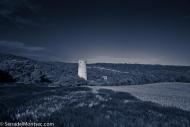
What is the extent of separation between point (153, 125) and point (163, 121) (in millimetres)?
819

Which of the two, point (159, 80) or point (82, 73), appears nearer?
point (82, 73)

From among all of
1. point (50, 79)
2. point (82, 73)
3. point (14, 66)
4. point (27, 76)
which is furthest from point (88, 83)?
point (14, 66)

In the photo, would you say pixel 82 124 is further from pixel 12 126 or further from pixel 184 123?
pixel 184 123

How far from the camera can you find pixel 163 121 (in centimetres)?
652

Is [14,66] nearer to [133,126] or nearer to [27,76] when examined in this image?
[27,76]

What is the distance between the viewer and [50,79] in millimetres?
30188

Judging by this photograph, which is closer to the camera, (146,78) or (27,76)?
(27,76)

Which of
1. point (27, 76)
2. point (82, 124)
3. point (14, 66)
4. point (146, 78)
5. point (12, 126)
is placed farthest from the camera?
point (146, 78)

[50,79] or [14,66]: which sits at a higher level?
[14,66]

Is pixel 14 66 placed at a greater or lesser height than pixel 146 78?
greater

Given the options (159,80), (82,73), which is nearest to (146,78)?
(159,80)

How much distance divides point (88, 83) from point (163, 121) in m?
24.5

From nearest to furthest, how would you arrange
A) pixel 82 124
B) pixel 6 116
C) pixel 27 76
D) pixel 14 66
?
pixel 82 124
pixel 6 116
pixel 27 76
pixel 14 66

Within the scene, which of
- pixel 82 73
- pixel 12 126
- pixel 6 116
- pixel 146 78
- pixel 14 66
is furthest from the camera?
pixel 146 78
